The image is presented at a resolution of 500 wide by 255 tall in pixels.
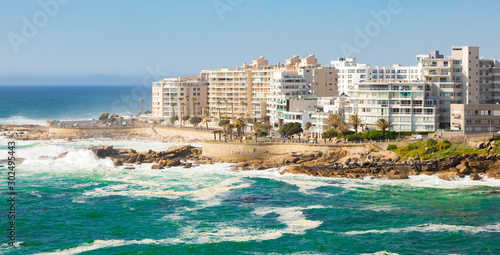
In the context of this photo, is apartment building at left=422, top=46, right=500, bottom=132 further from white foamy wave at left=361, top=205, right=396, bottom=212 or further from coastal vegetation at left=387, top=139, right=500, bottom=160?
white foamy wave at left=361, top=205, right=396, bottom=212

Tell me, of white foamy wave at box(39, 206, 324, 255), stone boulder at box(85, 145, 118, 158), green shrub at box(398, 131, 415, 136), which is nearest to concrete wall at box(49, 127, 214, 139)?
stone boulder at box(85, 145, 118, 158)

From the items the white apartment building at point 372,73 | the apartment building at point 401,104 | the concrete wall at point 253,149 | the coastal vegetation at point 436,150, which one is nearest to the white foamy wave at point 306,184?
the coastal vegetation at point 436,150

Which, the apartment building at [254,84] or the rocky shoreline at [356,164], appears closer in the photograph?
the rocky shoreline at [356,164]

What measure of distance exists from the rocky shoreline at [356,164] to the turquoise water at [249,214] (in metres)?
2.54

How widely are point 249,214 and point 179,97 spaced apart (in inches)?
3921

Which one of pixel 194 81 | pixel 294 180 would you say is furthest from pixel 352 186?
pixel 194 81

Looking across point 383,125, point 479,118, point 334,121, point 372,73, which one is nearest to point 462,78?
point 479,118

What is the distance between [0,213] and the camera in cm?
6184

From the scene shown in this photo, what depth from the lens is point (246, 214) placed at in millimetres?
59906

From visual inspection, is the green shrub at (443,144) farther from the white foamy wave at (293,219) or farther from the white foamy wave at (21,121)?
the white foamy wave at (21,121)

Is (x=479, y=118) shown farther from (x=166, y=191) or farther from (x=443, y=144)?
(x=166, y=191)

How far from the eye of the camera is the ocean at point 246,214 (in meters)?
50.8

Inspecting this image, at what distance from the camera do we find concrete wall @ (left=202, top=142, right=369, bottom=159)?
302ft

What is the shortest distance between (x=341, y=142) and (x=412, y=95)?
642 inches
